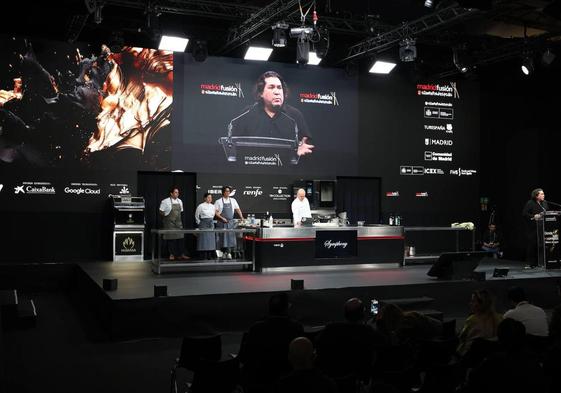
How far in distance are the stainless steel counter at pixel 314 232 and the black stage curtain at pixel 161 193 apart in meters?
3.31

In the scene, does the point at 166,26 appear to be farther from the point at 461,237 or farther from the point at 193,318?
the point at 461,237

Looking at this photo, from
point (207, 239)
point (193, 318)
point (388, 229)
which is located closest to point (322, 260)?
point (388, 229)

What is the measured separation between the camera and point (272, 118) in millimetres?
14180

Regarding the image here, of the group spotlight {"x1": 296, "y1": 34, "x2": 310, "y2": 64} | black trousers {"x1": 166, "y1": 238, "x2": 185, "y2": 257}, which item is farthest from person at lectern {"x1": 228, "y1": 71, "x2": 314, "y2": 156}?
spotlight {"x1": 296, "y1": 34, "x2": 310, "y2": 64}

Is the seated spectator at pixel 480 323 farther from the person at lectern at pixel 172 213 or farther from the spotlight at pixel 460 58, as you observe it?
the spotlight at pixel 460 58

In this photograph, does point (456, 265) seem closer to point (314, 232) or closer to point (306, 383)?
point (314, 232)

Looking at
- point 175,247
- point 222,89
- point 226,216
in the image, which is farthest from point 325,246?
point 222,89

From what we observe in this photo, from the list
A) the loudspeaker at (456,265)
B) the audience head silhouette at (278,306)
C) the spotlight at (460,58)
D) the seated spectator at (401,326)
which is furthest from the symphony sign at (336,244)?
the audience head silhouette at (278,306)

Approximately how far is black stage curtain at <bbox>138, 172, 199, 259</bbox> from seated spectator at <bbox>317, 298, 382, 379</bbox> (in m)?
9.10

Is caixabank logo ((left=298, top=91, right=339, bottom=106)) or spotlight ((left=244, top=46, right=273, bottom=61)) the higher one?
spotlight ((left=244, top=46, right=273, bottom=61))

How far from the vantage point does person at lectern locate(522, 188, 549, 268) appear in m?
10.9

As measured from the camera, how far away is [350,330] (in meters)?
4.49

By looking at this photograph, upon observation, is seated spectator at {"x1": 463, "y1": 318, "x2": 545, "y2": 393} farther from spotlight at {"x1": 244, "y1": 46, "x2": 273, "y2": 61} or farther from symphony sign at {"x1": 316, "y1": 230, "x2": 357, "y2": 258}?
spotlight at {"x1": 244, "y1": 46, "x2": 273, "y2": 61}

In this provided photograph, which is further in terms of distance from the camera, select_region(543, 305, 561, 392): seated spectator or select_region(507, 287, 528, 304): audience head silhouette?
select_region(507, 287, 528, 304): audience head silhouette
